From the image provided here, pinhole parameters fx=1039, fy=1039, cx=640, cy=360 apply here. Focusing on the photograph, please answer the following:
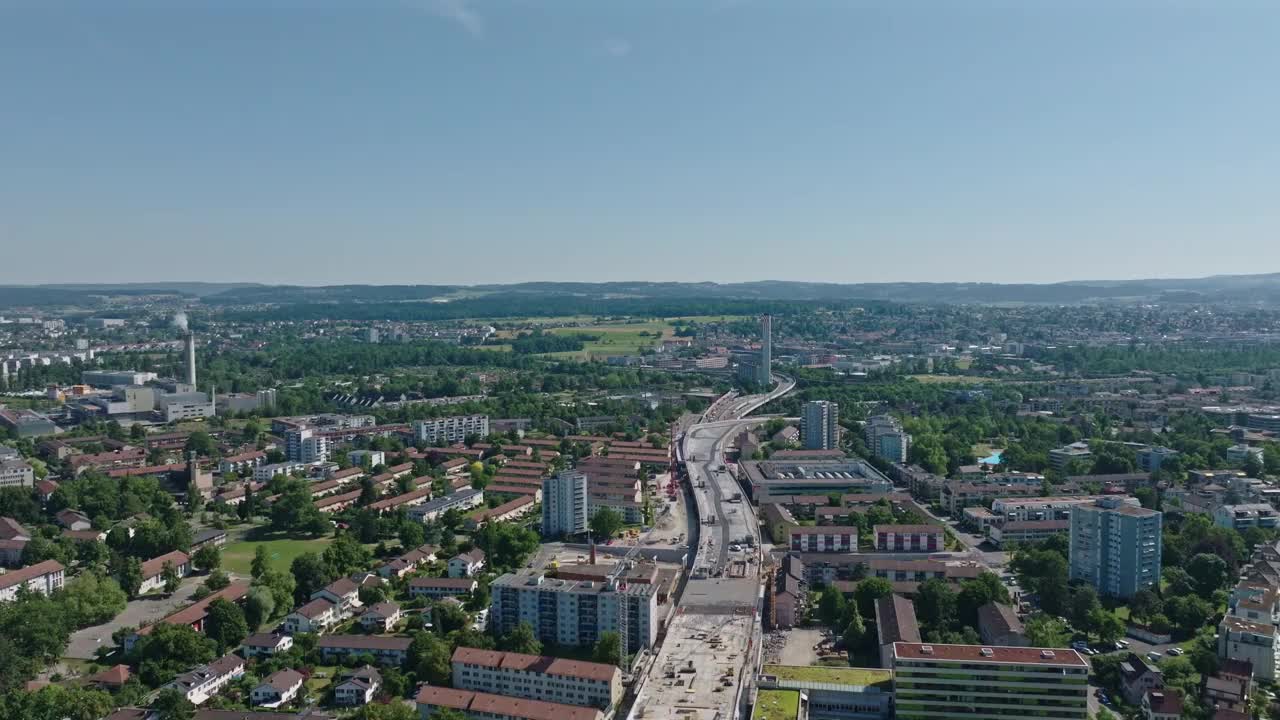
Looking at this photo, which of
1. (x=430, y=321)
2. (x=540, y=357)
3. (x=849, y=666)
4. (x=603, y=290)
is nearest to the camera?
(x=849, y=666)

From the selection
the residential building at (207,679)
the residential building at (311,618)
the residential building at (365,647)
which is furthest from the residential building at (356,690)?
the residential building at (311,618)

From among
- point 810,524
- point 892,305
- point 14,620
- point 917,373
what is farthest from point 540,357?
point 892,305

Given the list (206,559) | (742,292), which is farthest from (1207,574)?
(742,292)

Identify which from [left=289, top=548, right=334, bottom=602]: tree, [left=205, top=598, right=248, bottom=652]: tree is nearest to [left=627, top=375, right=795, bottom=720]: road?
[left=289, top=548, right=334, bottom=602]: tree

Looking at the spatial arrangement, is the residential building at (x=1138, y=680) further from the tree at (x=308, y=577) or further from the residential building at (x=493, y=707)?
the tree at (x=308, y=577)

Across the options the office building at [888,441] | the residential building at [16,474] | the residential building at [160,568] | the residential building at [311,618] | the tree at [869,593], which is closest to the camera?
the residential building at [311,618]

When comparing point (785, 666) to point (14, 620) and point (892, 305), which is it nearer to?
point (14, 620)

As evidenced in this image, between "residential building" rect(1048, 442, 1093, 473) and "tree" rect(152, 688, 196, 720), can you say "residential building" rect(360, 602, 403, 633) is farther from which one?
"residential building" rect(1048, 442, 1093, 473)
